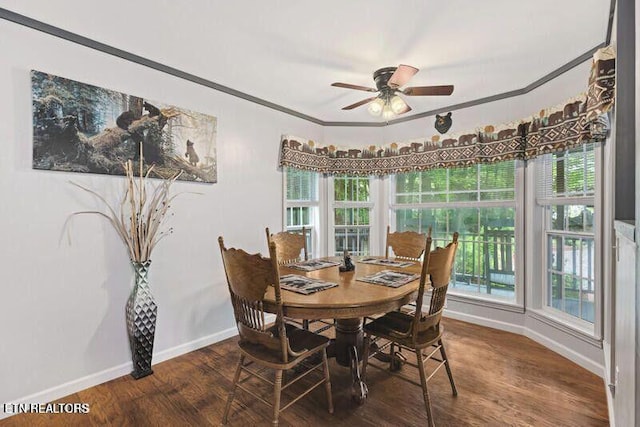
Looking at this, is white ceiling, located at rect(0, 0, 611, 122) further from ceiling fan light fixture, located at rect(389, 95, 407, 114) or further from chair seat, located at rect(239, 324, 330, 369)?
chair seat, located at rect(239, 324, 330, 369)

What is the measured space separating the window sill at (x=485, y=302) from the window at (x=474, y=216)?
0.32ft

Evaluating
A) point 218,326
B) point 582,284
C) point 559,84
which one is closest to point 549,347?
point 582,284

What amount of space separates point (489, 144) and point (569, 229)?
3.58 ft

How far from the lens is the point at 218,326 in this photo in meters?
2.97

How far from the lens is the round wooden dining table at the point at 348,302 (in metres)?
1.60

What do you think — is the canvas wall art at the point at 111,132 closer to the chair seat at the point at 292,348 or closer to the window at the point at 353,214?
the chair seat at the point at 292,348

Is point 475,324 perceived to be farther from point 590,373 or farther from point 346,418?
point 346,418

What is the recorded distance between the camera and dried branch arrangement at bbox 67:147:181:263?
2260mm

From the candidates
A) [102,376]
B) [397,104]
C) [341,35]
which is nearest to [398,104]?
[397,104]

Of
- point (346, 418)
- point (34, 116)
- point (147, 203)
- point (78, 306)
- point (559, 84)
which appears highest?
point (559, 84)

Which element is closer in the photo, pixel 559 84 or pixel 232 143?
pixel 559 84

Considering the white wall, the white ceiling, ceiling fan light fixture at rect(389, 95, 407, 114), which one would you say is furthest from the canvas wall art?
ceiling fan light fixture at rect(389, 95, 407, 114)

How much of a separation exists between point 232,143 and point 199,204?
733mm

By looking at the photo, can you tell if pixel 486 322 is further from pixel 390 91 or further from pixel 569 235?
pixel 390 91
